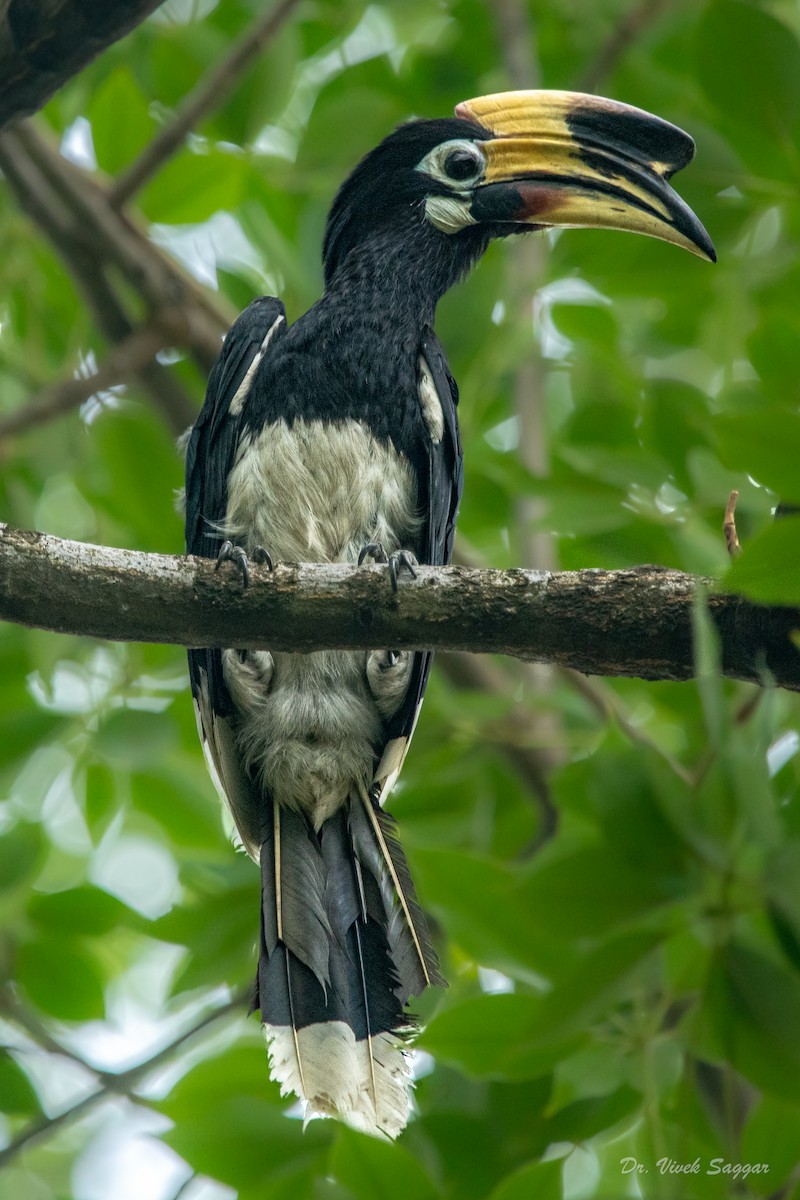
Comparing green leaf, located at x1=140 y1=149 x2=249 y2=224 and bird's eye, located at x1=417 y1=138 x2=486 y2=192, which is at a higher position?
green leaf, located at x1=140 y1=149 x2=249 y2=224

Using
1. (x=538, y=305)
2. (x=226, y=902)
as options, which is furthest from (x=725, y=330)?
(x=226, y=902)

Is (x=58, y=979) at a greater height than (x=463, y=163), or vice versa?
(x=463, y=163)

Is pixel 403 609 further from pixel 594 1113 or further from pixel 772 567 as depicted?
pixel 594 1113

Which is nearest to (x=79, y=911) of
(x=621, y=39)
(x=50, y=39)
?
(x=50, y=39)

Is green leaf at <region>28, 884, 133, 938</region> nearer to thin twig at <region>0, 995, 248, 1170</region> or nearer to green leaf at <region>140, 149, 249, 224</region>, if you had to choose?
thin twig at <region>0, 995, 248, 1170</region>

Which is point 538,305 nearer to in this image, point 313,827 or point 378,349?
point 378,349

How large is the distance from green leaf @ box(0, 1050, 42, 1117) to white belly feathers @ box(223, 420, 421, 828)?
0.88 metres

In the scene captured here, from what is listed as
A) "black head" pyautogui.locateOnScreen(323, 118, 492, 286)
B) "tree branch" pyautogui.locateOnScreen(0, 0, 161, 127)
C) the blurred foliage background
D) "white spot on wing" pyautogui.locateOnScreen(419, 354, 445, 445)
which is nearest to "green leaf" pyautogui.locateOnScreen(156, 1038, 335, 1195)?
the blurred foliage background

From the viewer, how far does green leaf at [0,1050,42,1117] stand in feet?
9.98

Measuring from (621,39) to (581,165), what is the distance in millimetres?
1017

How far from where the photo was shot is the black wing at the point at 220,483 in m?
3.44

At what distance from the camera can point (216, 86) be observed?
389 centimetres

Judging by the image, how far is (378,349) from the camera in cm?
362

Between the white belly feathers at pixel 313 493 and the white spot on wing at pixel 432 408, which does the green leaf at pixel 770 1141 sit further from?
the white spot on wing at pixel 432 408
